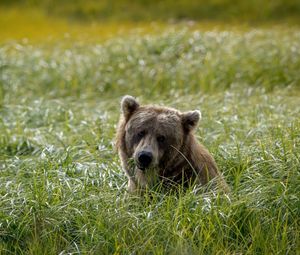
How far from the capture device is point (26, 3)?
26.8 meters

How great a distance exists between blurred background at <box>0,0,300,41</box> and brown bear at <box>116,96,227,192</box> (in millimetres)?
14889

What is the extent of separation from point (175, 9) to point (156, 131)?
18.6 meters

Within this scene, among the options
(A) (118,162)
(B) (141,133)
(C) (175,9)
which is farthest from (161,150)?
(C) (175,9)

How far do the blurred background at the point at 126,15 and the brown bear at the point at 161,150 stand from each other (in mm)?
14889

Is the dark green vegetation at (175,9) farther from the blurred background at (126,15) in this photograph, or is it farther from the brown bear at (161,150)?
the brown bear at (161,150)

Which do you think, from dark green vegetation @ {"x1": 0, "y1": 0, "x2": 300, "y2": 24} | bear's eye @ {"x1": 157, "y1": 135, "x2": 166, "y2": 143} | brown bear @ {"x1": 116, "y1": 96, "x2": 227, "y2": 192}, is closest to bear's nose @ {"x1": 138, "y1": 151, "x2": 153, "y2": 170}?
brown bear @ {"x1": 116, "y1": 96, "x2": 227, "y2": 192}

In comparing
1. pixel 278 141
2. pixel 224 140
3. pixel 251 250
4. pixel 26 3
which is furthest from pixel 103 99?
pixel 26 3

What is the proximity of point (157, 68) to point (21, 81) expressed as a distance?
2473mm

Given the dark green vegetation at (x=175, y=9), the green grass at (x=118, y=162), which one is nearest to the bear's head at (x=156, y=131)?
the green grass at (x=118, y=162)

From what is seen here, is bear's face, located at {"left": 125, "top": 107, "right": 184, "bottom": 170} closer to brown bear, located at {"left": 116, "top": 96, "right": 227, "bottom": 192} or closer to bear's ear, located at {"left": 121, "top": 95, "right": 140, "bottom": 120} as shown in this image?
brown bear, located at {"left": 116, "top": 96, "right": 227, "bottom": 192}

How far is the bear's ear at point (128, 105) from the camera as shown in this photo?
6957mm

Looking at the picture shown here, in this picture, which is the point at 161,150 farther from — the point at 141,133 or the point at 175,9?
the point at 175,9

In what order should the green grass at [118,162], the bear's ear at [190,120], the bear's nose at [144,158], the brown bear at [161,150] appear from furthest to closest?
the bear's ear at [190,120], the brown bear at [161,150], the bear's nose at [144,158], the green grass at [118,162]

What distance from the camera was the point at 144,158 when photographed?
650 cm
